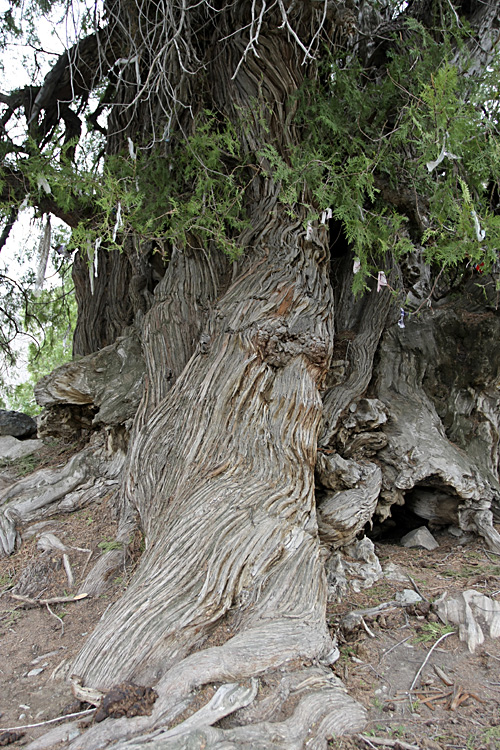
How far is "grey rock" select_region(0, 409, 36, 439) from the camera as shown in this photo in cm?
712

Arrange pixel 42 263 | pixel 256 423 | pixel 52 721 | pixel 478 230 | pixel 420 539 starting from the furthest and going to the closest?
pixel 420 539
pixel 42 263
pixel 256 423
pixel 478 230
pixel 52 721

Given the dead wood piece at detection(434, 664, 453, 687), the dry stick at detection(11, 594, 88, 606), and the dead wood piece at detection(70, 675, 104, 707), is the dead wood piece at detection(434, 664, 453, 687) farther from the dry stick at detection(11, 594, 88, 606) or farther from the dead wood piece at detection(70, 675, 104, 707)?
the dry stick at detection(11, 594, 88, 606)

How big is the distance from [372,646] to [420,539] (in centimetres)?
205

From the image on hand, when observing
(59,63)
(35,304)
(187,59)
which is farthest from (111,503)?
(59,63)

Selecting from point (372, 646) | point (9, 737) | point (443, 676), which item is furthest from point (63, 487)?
point (443, 676)

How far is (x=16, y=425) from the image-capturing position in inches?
284

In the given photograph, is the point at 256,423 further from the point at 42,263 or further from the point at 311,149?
the point at 311,149

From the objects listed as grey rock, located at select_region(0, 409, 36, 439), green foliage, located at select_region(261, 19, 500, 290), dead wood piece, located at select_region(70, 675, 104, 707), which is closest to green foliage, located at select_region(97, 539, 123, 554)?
dead wood piece, located at select_region(70, 675, 104, 707)

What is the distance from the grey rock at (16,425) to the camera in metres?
7.12

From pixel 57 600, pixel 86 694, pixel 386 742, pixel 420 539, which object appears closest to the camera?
pixel 386 742

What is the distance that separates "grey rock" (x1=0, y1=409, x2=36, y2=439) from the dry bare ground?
2.73m

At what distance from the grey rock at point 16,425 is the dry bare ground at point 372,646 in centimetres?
273

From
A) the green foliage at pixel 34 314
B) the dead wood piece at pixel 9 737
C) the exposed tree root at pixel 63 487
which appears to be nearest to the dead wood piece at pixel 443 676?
the dead wood piece at pixel 9 737

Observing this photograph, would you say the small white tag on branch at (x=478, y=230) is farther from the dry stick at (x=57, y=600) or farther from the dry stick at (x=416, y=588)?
the dry stick at (x=57, y=600)
